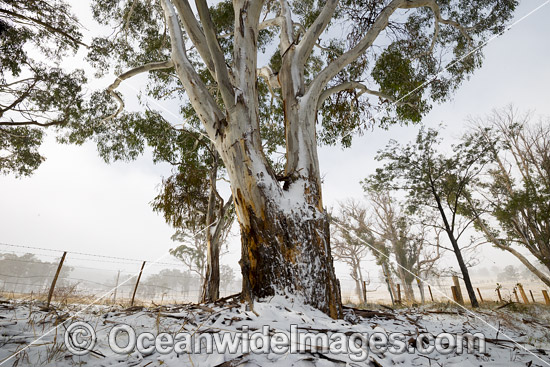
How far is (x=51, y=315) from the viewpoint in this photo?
1.76 m

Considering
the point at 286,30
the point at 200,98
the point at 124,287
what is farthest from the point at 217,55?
the point at 124,287

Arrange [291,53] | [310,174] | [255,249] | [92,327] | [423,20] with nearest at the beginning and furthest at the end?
1. [92,327]
2. [255,249]
3. [310,174]
4. [291,53]
5. [423,20]

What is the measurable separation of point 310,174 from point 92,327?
202 cm

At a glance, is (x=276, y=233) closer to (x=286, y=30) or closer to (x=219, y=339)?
(x=219, y=339)

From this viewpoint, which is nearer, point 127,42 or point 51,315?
point 51,315

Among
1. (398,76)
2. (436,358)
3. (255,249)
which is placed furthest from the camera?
(398,76)

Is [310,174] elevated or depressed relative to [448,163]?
depressed

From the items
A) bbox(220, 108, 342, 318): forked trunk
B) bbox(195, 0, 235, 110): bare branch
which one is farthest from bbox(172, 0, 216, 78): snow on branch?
bbox(220, 108, 342, 318): forked trunk

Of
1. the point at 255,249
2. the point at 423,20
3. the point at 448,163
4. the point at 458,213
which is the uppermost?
the point at 423,20

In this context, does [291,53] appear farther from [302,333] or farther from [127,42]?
[127,42]

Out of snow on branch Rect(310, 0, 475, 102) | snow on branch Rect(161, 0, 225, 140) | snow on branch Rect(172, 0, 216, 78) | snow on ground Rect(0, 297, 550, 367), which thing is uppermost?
snow on branch Rect(310, 0, 475, 102)

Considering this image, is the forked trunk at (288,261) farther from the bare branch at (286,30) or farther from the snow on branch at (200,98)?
the bare branch at (286,30)

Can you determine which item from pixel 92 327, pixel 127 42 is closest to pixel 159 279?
pixel 127 42

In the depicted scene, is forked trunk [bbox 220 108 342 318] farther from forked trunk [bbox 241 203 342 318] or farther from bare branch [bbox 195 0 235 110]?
bare branch [bbox 195 0 235 110]
